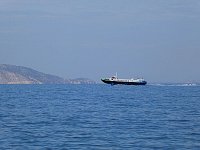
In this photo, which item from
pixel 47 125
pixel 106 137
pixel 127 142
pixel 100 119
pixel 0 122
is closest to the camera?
pixel 127 142

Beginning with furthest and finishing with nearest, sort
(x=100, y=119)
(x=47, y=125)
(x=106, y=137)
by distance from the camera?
(x=100, y=119) < (x=47, y=125) < (x=106, y=137)

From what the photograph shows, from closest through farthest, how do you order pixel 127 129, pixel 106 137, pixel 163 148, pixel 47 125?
pixel 163 148 → pixel 106 137 → pixel 127 129 → pixel 47 125

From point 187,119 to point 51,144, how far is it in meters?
25.2

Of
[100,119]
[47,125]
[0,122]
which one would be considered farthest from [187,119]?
[0,122]

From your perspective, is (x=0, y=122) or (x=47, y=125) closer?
(x=47, y=125)

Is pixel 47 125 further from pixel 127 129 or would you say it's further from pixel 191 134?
pixel 191 134

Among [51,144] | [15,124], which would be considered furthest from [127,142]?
[15,124]

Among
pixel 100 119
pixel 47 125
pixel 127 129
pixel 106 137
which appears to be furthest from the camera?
pixel 100 119

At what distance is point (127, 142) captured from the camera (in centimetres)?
3609

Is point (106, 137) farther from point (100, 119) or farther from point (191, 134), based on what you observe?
point (100, 119)

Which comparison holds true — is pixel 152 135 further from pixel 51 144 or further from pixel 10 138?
pixel 10 138

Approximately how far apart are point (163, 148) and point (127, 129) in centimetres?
1091

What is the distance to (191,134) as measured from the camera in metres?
41.0

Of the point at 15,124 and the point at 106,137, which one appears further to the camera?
the point at 15,124
